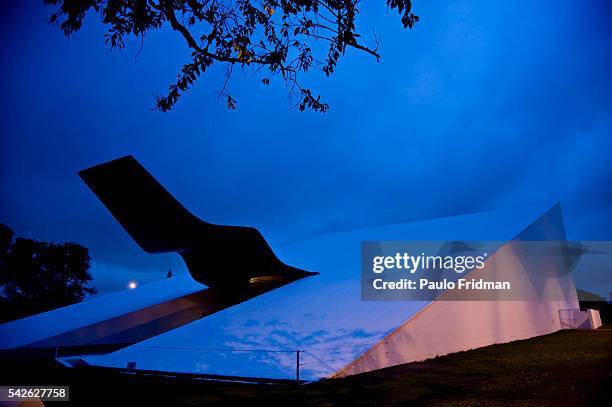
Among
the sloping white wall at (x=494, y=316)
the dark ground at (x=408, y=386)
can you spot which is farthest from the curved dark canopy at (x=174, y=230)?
the sloping white wall at (x=494, y=316)

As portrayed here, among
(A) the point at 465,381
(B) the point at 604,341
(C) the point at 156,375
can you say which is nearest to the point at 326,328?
(A) the point at 465,381

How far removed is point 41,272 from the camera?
94.1ft

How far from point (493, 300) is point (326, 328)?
4494 millimetres

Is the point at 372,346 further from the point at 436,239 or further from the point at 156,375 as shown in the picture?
the point at 436,239

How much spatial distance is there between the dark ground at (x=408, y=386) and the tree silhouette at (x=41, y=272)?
76.2 ft

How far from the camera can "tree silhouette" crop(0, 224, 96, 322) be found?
2652cm

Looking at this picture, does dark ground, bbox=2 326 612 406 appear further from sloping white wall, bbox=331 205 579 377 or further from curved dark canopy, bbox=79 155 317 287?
curved dark canopy, bbox=79 155 317 287

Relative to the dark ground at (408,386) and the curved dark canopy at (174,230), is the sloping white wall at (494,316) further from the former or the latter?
the curved dark canopy at (174,230)

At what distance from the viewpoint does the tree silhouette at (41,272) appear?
87.0ft

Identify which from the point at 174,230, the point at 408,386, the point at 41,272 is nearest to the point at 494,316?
the point at 408,386

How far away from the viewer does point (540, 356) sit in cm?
763

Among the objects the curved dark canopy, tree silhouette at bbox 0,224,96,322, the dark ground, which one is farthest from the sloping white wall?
tree silhouette at bbox 0,224,96,322

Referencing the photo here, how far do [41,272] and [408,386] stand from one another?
31985 mm

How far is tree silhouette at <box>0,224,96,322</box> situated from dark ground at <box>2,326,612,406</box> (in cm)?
2321
